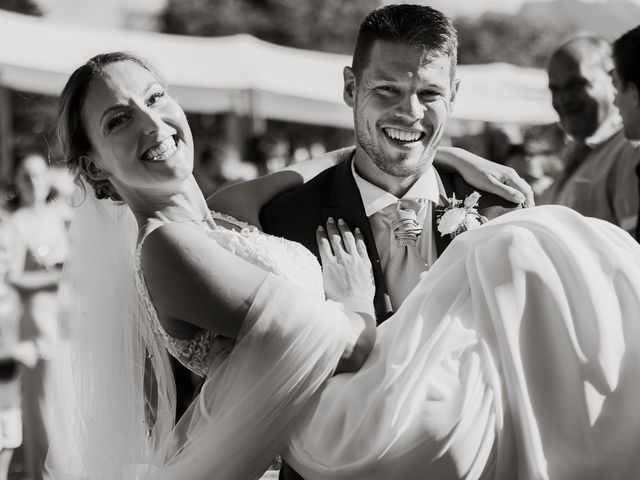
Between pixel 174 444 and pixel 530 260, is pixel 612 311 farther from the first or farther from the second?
pixel 174 444

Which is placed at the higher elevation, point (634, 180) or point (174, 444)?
point (634, 180)

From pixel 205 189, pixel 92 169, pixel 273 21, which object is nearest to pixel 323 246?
pixel 92 169

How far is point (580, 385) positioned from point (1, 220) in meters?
5.81

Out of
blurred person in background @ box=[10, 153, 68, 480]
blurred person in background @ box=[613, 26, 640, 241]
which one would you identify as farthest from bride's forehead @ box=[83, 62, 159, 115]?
blurred person in background @ box=[10, 153, 68, 480]

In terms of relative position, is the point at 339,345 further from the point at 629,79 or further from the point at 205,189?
the point at 205,189

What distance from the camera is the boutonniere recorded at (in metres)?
3.54

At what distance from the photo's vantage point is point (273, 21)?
5416 centimetres

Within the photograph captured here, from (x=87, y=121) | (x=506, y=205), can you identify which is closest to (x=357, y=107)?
(x=506, y=205)

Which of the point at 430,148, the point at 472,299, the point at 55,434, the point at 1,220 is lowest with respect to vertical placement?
the point at 1,220

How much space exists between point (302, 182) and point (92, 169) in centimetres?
80

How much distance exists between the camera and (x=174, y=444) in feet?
10.5

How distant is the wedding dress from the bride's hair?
80 centimetres

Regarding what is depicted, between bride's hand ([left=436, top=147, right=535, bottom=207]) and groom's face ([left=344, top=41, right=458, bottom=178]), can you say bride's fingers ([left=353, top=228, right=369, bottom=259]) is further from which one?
bride's hand ([left=436, top=147, right=535, bottom=207])

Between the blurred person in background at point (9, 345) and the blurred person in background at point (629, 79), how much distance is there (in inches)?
167
